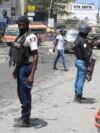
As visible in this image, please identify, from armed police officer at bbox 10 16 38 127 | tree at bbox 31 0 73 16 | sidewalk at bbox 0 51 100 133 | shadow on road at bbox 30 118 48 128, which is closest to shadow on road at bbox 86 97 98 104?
sidewalk at bbox 0 51 100 133

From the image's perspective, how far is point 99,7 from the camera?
13838 centimetres

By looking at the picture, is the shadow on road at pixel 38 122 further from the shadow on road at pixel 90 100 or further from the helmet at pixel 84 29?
the helmet at pixel 84 29

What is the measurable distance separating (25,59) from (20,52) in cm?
18

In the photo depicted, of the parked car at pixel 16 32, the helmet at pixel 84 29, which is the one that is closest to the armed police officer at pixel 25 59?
the helmet at pixel 84 29

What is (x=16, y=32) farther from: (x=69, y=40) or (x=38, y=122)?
(x=38, y=122)

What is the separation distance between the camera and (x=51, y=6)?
89938 mm

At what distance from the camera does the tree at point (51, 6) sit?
88.7 metres

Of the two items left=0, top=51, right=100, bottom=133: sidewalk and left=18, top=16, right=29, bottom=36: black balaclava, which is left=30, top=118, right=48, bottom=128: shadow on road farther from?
left=18, top=16, right=29, bottom=36: black balaclava

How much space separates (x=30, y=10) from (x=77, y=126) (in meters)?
60.8

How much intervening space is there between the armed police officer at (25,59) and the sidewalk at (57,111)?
1.70ft

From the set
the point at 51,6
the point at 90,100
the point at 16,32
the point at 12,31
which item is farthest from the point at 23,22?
the point at 51,6

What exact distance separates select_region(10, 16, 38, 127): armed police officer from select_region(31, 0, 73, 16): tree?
257ft

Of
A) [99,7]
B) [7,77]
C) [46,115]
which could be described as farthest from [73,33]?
[99,7]

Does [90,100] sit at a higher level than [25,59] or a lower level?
lower
